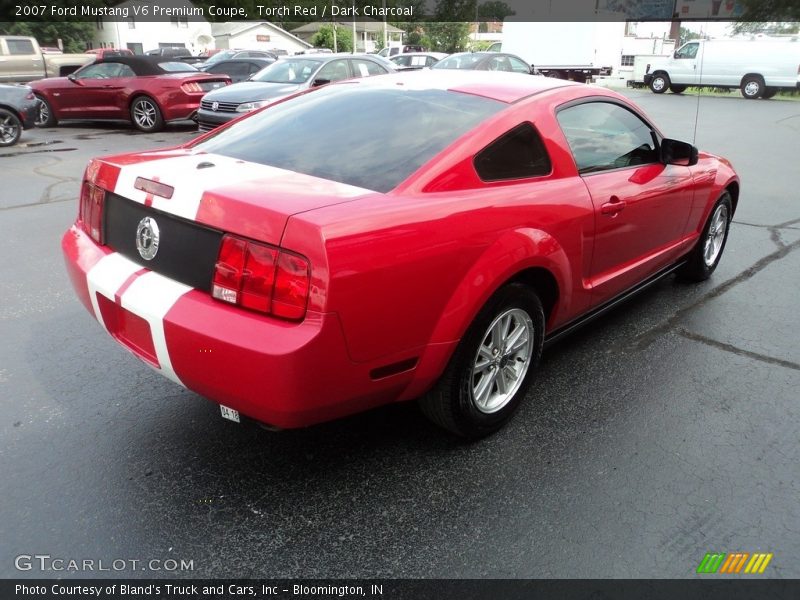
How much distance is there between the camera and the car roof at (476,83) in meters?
3.20

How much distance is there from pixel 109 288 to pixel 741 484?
271 cm

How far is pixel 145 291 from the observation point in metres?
2.41

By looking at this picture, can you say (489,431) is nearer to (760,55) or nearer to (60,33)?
(760,55)

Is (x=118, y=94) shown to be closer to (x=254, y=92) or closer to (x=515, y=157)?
(x=254, y=92)

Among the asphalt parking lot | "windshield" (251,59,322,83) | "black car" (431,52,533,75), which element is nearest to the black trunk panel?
the asphalt parking lot

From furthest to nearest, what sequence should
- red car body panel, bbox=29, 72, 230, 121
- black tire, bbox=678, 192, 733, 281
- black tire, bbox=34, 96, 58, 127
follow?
black tire, bbox=34, 96, 58, 127 < red car body panel, bbox=29, 72, 230, 121 < black tire, bbox=678, 192, 733, 281

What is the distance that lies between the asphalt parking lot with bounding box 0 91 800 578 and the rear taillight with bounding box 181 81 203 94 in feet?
32.3

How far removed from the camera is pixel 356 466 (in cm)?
274

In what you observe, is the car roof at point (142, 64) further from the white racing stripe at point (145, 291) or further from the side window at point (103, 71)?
the white racing stripe at point (145, 291)

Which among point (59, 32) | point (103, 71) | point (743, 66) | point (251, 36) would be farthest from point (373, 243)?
point (251, 36)

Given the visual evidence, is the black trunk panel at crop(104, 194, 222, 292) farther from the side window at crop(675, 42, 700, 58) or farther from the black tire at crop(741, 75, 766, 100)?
the side window at crop(675, 42, 700, 58)

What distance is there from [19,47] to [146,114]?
12349 millimetres

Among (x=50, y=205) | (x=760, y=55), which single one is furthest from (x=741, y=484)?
(x=760, y=55)

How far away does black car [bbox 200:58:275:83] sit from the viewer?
16734mm
